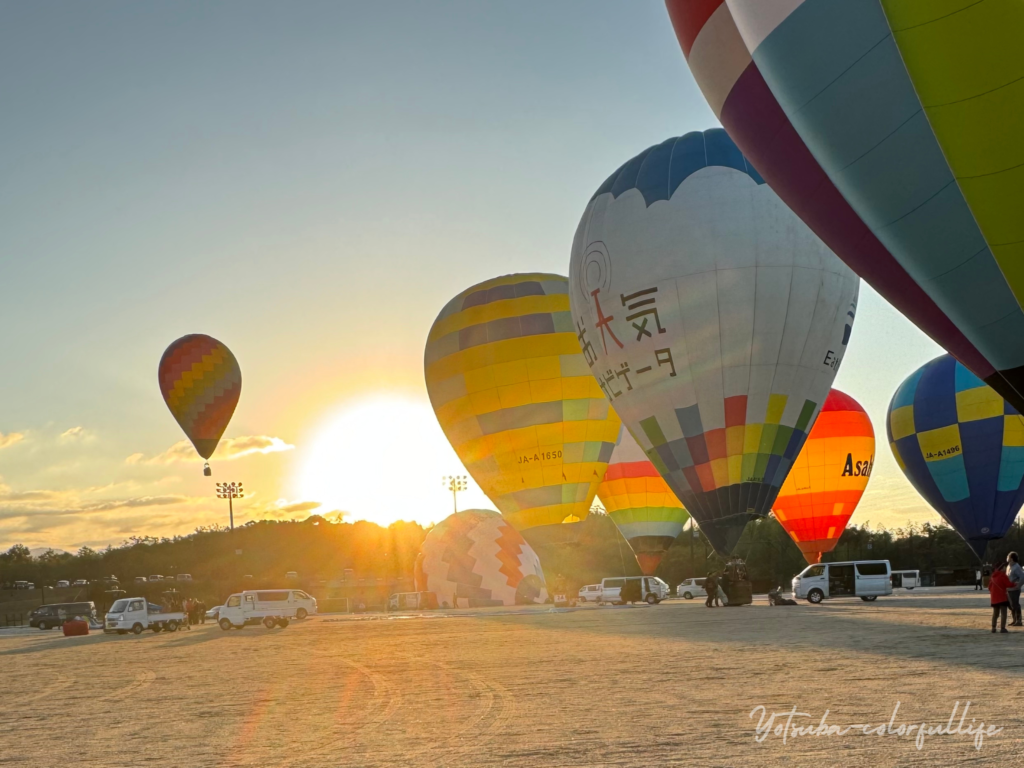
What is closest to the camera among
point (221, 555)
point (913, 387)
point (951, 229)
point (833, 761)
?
point (833, 761)

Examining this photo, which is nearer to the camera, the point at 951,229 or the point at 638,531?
the point at 951,229

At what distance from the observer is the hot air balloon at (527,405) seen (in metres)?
34.5

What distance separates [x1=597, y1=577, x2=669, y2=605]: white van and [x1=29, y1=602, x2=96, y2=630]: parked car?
28.6m

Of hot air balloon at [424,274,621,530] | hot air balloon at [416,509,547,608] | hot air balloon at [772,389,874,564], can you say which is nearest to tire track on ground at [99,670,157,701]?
hot air balloon at [424,274,621,530]

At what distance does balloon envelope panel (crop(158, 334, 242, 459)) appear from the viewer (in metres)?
46.5

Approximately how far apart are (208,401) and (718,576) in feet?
83.7

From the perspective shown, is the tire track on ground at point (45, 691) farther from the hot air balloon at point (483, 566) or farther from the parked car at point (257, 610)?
the hot air balloon at point (483, 566)

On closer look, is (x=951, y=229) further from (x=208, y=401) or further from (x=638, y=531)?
(x=208, y=401)

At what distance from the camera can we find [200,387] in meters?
46.5

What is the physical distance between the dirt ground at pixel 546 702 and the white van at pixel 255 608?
17.7 meters

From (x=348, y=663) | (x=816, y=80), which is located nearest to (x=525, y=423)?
(x=348, y=663)

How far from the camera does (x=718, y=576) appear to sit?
32.6 meters

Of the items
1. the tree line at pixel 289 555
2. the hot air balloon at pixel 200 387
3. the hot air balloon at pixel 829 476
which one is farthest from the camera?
the tree line at pixel 289 555

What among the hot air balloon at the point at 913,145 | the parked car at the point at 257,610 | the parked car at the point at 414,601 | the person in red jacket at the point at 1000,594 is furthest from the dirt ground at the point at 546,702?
the parked car at the point at 414,601
